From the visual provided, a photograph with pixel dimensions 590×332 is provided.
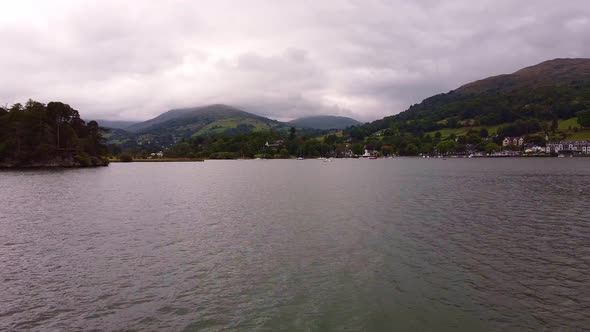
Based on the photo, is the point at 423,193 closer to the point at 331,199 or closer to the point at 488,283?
the point at 331,199

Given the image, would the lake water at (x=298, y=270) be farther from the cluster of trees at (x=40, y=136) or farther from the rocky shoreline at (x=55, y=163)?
the rocky shoreline at (x=55, y=163)

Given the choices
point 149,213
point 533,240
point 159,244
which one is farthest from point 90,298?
point 533,240

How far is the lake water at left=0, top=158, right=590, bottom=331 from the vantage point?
1495 centimetres

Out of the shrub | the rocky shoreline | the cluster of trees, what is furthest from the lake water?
the rocky shoreline

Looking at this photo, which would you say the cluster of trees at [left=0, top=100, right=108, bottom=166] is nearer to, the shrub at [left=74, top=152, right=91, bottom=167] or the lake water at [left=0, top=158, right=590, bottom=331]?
the shrub at [left=74, top=152, right=91, bottom=167]

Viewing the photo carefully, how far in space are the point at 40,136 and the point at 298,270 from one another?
163 meters

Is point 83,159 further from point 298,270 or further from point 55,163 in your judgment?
point 298,270

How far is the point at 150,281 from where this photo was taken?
757 inches

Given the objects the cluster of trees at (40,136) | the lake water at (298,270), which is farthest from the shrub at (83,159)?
the lake water at (298,270)

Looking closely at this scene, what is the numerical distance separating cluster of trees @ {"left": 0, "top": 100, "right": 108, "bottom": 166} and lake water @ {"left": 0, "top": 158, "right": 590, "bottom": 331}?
416 feet

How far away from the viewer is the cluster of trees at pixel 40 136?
14512cm

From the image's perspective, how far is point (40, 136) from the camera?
147625 mm

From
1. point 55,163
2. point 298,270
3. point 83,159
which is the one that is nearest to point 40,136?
point 55,163

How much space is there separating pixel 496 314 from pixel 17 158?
583 feet
